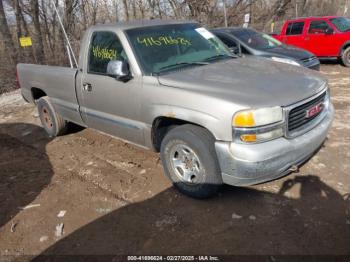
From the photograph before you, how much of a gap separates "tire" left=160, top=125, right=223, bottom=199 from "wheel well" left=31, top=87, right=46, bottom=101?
3470mm

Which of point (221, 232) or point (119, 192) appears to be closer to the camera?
point (221, 232)

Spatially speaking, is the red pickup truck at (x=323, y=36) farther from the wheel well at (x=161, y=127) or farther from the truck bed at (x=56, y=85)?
the truck bed at (x=56, y=85)

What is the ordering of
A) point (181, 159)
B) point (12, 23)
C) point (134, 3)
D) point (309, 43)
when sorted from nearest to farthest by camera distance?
point (181, 159) < point (309, 43) < point (12, 23) < point (134, 3)

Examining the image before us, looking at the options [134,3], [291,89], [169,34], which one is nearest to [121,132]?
[169,34]

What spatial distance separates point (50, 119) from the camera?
589 centimetres

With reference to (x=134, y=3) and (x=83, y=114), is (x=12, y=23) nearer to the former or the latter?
(x=134, y=3)

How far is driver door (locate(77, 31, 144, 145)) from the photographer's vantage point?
395 centimetres

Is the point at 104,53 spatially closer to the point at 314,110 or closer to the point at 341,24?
the point at 314,110

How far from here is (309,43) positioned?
11711 mm

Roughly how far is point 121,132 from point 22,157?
2.13 meters

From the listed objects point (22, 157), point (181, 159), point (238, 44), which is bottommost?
point (22, 157)

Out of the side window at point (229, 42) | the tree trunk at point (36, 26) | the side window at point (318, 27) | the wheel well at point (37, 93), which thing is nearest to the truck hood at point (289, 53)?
the side window at point (229, 42)

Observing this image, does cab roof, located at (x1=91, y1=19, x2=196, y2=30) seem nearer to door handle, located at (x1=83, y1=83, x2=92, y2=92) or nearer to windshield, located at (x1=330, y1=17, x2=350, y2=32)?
door handle, located at (x1=83, y1=83, x2=92, y2=92)

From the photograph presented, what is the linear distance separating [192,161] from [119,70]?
4.33 feet
